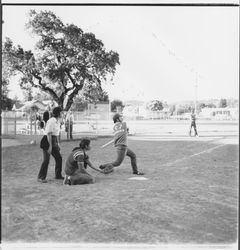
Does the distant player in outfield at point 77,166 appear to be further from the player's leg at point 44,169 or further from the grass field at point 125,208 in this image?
the player's leg at point 44,169

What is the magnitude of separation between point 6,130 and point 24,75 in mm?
8995

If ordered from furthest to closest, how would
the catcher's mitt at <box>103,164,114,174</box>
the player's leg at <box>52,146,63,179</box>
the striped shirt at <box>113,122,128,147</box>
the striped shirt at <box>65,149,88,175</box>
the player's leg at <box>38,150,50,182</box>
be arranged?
the catcher's mitt at <box>103,164,114,174</box> → the striped shirt at <box>113,122,128,147</box> → the player's leg at <box>52,146,63,179</box> → the player's leg at <box>38,150,50,182</box> → the striped shirt at <box>65,149,88,175</box>

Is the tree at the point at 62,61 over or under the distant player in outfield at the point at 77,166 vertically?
over

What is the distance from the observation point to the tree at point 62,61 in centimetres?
755

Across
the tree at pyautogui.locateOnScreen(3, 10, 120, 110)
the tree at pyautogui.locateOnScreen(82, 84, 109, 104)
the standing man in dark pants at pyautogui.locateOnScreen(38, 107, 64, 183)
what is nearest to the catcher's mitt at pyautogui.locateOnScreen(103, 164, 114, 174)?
the standing man in dark pants at pyautogui.locateOnScreen(38, 107, 64, 183)

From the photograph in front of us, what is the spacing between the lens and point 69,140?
47.1 feet

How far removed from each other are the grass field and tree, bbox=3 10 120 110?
2.14 metres

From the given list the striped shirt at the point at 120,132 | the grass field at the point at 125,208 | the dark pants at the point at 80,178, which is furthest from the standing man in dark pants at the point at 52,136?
the striped shirt at the point at 120,132

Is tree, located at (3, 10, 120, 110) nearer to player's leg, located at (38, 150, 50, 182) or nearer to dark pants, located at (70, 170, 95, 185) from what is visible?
player's leg, located at (38, 150, 50, 182)

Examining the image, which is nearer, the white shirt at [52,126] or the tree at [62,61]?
the white shirt at [52,126]

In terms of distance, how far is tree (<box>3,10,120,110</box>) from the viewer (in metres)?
7.55

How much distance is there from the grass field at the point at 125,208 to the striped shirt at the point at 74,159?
0.34 metres

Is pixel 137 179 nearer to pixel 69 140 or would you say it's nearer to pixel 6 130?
pixel 69 140

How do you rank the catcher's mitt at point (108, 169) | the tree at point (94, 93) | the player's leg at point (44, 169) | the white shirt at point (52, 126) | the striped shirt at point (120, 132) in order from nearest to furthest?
the white shirt at point (52, 126)
the player's leg at point (44, 169)
the striped shirt at point (120, 132)
the catcher's mitt at point (108, 169)
the tree at point (94, 93)
